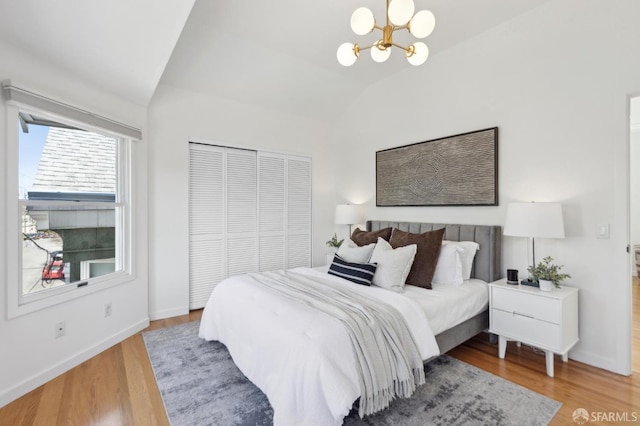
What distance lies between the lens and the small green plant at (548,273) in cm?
248

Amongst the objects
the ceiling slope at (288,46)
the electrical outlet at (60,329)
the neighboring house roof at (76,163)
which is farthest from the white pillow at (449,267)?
the neighboring house roof at (76,163)

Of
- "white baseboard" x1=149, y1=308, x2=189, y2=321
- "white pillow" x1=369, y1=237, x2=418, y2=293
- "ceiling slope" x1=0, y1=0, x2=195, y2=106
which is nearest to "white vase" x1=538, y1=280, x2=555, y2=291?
"white pillow" x1=369, y1=237, x2=418, y2=293

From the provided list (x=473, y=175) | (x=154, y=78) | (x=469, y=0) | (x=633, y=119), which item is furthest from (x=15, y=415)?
(x=633, y=119)

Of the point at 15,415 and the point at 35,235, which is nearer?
the point at 15,415

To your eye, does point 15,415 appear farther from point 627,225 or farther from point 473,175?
point 627,225

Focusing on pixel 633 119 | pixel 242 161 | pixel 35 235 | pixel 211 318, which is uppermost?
pixel 633 119

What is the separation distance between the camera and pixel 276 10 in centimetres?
282

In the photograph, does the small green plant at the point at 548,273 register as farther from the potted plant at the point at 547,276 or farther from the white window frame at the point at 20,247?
the white window frame at the point at 20,247

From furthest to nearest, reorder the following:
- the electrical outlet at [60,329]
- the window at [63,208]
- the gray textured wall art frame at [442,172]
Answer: the gray textured wall art frame at [442,172], the electrical outlet at [60,329], the window at [63,208]

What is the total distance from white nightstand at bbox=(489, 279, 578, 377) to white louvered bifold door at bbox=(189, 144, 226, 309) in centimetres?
315

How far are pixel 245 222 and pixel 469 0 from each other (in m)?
3.45

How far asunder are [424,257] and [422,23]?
1.88 m

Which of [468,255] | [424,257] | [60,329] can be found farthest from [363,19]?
[60,329]

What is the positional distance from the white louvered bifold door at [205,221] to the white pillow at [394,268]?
2225 mm
